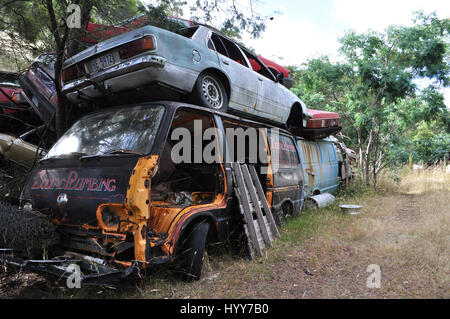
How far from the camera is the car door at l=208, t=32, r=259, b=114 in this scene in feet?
15.8

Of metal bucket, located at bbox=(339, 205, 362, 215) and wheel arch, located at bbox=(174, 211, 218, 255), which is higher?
wheel arch, located at bbox=(174, 211, 218, 255)

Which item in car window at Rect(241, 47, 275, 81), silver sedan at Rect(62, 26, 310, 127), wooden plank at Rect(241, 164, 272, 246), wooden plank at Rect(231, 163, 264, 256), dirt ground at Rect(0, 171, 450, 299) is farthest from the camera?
car window at Rect(241, 47, 275, 81)

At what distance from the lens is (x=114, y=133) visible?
3.35 meters

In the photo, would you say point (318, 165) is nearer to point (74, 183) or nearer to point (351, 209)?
point (351, 209)

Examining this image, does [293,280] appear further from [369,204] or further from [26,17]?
[26,17]

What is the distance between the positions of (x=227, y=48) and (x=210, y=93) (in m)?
1.27

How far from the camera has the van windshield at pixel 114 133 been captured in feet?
10.2

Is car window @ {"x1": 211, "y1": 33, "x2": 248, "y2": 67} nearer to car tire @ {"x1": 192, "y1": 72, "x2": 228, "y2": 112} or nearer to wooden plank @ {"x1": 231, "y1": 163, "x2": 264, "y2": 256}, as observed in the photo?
car tire @ {"x1": 192, "y1": 72, "x2": 228, "y2": 112}

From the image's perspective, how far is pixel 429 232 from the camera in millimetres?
4562

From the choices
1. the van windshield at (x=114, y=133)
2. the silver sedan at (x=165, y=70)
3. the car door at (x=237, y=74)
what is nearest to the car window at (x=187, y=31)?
the silver sedan at (x=165, y=70)

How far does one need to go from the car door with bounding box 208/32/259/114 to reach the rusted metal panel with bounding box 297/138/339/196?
1.62m

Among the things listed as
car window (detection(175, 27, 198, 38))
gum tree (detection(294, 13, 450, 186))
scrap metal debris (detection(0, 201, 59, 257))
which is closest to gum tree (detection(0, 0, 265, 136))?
car window (detection(175, 27, 198, 38))

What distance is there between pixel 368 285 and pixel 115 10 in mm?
5747
